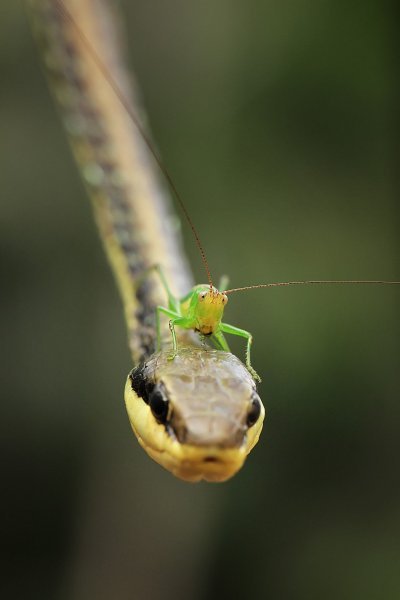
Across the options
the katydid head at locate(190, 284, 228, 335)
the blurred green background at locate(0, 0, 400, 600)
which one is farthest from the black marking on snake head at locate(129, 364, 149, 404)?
the blurred green background at locate(0, 0, 400, 600)

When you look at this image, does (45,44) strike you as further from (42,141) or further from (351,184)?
(351,184)

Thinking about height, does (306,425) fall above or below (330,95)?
below

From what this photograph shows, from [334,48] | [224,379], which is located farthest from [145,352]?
[334,48]

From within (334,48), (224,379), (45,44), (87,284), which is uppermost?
(334,48)

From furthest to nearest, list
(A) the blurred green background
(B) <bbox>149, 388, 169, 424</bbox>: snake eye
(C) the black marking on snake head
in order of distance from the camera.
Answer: (A) the blurred green background
(C) the black marking on snake head
(B) <bbox>149, 388, 169, 424</bbox>: snake eye

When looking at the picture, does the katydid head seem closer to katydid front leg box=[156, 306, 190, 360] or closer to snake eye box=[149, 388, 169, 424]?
katydid front leg box=[156, 306, 190, 360]
